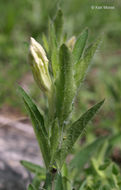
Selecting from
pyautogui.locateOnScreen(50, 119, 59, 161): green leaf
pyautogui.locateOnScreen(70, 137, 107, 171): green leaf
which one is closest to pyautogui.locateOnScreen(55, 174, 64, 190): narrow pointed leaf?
pyautogui.locateOnScreen(50, 119, 59, 161): green leaf

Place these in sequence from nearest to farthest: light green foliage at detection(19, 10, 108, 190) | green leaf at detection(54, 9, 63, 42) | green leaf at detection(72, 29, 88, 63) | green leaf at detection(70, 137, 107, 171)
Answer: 1. light green foliage at detection(19, 10, 108, 190)
2. green leaf at detection(72, 29, 88, 63)
3. green leaf at detection(54, 9, 63, 42)
4. green leaf at detection(70, 137, 107, 171)

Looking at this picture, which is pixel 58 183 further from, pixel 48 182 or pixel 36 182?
pixel 36 182

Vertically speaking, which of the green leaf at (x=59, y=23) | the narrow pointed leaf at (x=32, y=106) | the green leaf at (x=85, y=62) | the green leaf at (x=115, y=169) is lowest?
the green leaf at (x=115, y=169)

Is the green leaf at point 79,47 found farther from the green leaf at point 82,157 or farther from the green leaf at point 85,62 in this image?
the green leaf at point 82,157

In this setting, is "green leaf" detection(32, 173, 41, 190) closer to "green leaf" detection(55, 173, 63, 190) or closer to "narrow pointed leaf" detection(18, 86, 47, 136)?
"green leaf" detection(55, 173, 63, 190)

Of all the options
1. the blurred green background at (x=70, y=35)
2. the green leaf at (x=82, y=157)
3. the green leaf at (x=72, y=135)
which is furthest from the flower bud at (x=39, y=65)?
the blurred green background at (x=70, y=35)

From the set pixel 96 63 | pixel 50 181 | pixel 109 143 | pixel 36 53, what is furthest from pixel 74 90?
pixel 96 63
